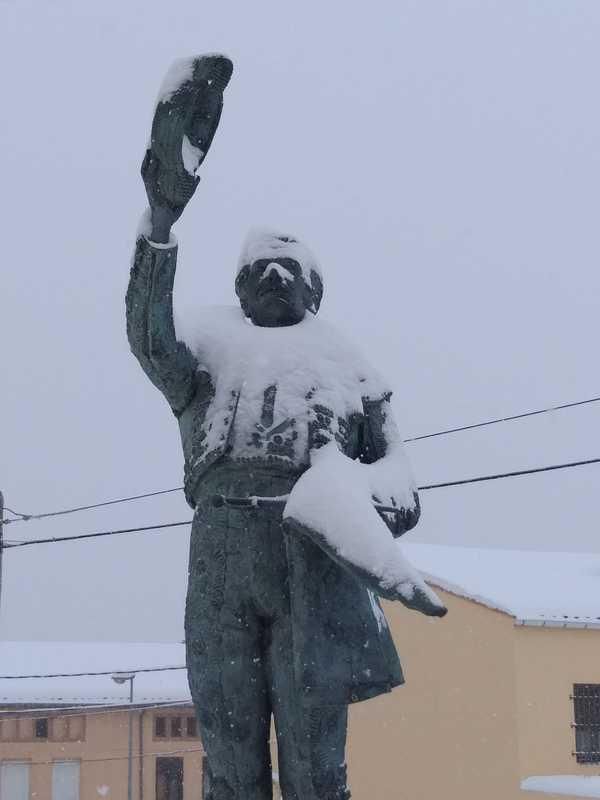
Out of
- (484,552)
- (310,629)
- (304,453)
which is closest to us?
(310,629)

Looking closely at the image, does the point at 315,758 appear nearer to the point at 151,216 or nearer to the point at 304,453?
the point at 304,453

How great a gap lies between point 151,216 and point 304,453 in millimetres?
813

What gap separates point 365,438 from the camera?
402 cm

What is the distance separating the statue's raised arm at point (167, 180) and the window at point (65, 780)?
109 ft

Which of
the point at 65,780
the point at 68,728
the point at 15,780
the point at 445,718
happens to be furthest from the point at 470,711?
the point at 15,780

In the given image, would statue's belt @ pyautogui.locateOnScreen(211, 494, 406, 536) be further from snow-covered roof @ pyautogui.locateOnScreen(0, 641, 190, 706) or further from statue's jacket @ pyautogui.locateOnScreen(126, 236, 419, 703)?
snow-covered roof @ pyautogui.locateOnScreen(0, 641, 190, 706)

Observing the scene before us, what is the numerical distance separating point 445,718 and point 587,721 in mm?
2243

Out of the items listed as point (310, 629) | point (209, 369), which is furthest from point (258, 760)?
point (209, 369)

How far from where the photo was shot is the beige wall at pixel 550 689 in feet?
59.5

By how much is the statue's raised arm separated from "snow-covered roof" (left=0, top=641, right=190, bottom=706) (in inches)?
1190

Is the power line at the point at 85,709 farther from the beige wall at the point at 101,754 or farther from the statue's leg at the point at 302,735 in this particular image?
the statue's leg at the point at 302,735

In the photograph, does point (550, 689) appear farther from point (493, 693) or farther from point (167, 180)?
point (167, 180)

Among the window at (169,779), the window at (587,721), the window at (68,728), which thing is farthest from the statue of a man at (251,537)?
the window at (169,779)

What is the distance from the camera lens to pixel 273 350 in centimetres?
390
